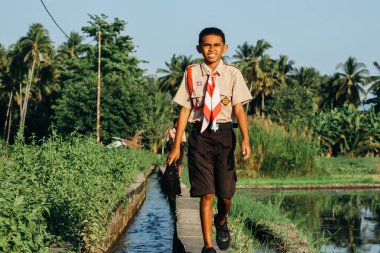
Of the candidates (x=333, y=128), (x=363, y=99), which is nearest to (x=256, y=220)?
(x=333, y=128)

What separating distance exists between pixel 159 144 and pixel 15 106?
2039cm

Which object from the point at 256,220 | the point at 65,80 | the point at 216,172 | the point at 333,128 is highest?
the point at 65,80

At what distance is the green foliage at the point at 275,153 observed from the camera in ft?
87.9

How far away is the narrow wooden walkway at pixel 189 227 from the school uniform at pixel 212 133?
1042 mm

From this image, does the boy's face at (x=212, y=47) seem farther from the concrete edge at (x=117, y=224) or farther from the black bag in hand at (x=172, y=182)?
the concrete edge at (x=117, y=224)

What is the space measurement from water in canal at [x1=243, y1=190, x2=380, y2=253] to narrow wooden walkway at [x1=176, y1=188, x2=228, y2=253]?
154 cm

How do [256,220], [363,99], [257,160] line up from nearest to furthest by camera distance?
[256,220], [257,160], [363,99]

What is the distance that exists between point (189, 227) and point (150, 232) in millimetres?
2698

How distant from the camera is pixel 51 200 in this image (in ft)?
23.0

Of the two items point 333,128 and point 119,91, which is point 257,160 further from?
point 333,128

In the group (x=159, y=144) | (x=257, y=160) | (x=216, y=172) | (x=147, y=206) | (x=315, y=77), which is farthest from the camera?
(x=315, y=77)

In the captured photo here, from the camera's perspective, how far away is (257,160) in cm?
2739

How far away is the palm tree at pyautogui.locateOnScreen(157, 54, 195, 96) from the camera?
268 ft

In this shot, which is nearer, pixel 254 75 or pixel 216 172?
pixel 216 172
